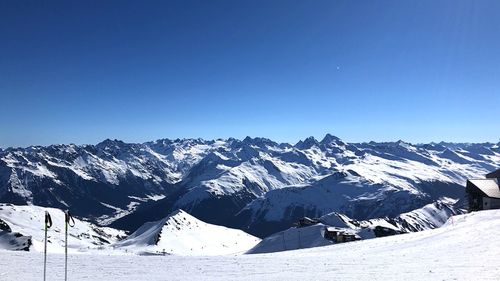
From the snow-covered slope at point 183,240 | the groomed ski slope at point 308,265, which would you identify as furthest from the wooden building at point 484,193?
the snow-covered slope at point 183,240

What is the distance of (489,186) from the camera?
72.2 meters

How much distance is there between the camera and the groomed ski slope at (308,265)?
946 inches

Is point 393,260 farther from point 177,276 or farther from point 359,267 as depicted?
point 177,276

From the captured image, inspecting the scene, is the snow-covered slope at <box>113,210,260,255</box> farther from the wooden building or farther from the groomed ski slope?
the groomed ski slope

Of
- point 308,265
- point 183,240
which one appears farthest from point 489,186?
point 183,240

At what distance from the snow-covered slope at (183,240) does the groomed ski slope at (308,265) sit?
102855 millimetres

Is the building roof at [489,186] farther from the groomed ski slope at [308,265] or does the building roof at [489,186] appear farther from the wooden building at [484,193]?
the groomed ski slope at [308,265]

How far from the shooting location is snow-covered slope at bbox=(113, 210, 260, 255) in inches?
5704

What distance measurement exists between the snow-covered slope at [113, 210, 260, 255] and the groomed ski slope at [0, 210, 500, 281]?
102855 mm

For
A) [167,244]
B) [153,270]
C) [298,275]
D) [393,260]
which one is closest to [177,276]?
[153,270]

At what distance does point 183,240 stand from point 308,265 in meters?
142

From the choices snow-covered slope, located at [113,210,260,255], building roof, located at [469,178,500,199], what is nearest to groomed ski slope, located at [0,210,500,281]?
building roof, located at [469,178,500,199]

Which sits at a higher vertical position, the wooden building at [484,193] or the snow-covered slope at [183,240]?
the wooden building at [484,193]

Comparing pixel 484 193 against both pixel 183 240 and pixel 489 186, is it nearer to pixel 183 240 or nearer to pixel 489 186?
pixel 489 186
